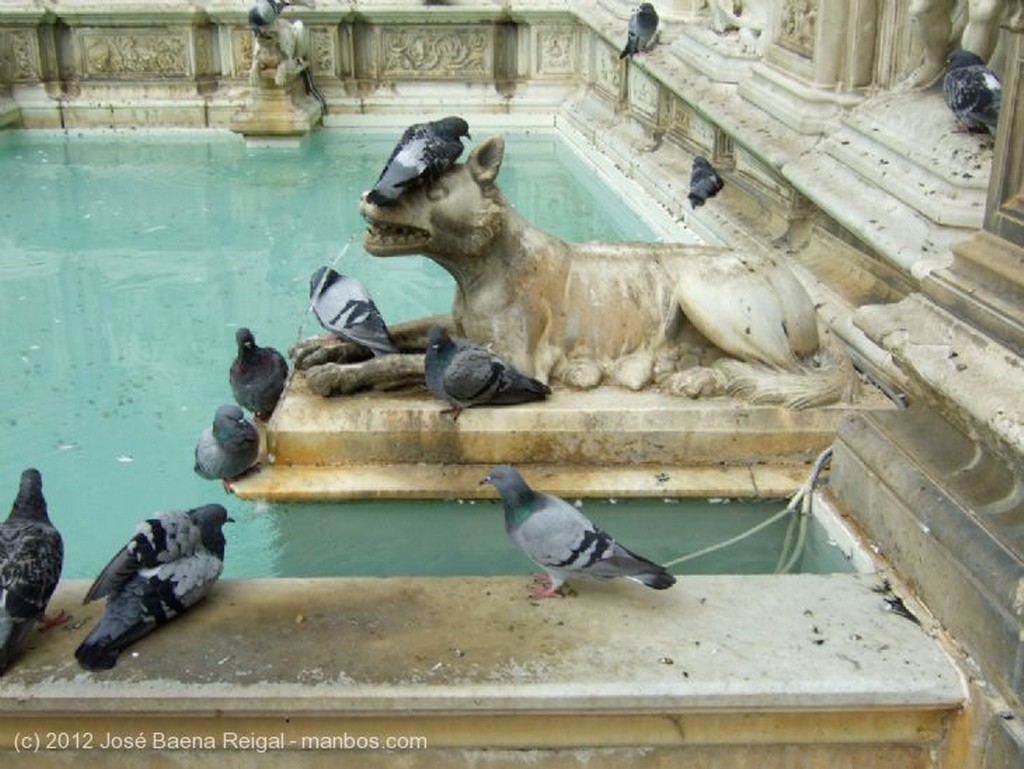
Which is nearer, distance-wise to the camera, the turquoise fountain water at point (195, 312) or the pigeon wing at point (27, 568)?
the pigeon wing at point (27, 568)

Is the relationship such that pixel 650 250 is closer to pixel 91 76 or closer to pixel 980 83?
pixel 980 83

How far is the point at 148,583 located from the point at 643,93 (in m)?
A: 7.64

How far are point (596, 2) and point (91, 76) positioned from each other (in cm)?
473

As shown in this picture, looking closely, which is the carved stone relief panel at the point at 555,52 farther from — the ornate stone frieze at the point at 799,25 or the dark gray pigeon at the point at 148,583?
the dark gray pigeon at the point at 148,583

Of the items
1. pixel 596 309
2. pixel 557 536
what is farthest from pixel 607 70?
pixel 557 536

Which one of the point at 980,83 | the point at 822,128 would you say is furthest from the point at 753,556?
the point at 822,128

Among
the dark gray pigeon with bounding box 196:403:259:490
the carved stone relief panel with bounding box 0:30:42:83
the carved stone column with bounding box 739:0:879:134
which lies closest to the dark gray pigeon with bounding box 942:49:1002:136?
the carved stone column with bounding box 739:0:879:134

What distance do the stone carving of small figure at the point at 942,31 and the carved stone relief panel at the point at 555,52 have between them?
640 centimetres

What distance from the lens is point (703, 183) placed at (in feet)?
24.3

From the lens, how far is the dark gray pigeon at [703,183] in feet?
24.3

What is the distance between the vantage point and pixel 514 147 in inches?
448

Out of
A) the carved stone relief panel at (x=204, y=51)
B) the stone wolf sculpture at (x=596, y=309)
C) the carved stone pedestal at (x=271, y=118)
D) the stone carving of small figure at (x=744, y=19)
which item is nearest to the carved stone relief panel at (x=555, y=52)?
the carved stone pedestal at (x=271, y=118)

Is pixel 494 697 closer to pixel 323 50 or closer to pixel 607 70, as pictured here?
pixel 607 70

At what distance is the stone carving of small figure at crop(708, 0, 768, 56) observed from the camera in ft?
27.1
